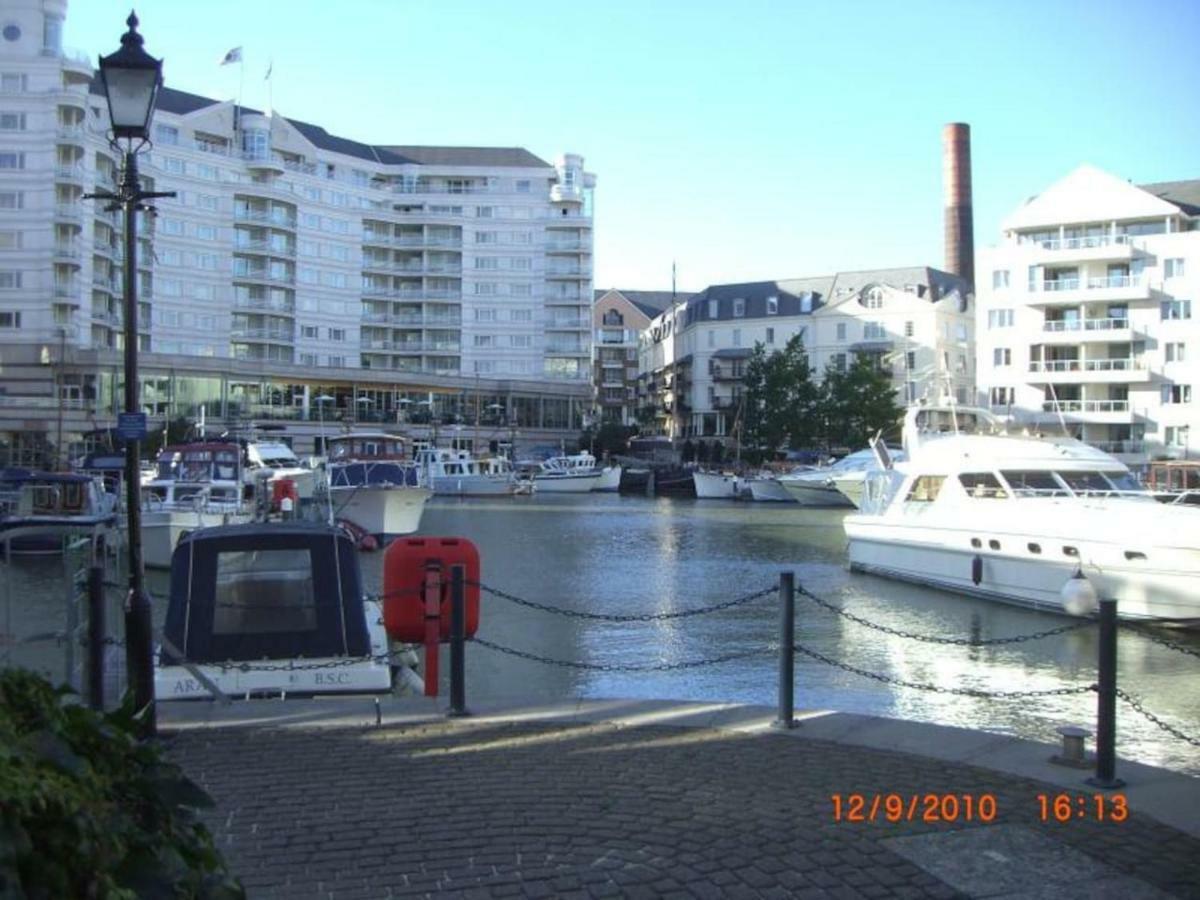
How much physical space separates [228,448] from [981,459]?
22.4 m

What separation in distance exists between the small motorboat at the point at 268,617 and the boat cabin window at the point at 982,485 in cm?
1538

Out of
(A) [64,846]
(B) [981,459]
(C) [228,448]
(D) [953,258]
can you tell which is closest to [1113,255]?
(D) [953,258]

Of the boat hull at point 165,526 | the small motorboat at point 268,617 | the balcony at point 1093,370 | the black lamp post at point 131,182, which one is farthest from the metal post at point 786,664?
the balcony at point 1093,370

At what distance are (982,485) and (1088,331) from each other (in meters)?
44.5

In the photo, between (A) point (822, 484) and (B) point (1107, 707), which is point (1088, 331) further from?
(B) point (1107, 707)

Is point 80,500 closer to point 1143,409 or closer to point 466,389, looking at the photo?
point 1143,409

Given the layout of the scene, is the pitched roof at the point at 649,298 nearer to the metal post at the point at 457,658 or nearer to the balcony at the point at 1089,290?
the balcony at the point at 1089,290

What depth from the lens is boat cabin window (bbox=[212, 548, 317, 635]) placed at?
10.7 metres

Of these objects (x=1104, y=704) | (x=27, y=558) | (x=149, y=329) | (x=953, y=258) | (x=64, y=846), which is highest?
(x=953, y=258)

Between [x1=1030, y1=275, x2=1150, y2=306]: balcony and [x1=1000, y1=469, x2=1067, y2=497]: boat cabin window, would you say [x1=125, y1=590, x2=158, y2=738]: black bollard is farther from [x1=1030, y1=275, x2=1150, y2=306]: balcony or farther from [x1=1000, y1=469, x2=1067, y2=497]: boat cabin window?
[x1=1030, y1=275, x2=1150, y2=306]: balcony

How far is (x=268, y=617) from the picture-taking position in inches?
424

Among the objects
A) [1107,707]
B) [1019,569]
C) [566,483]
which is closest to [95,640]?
[1107,707]

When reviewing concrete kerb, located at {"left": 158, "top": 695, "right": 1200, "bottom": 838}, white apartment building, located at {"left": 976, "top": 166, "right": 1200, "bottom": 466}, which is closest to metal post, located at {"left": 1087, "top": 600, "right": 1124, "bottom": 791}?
concrete kerb, located at {"left": 158, "top": 695, "right": 1200, "bottom": 838}

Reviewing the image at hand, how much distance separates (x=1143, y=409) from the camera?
61.6 meters
